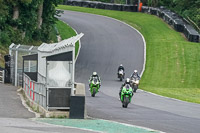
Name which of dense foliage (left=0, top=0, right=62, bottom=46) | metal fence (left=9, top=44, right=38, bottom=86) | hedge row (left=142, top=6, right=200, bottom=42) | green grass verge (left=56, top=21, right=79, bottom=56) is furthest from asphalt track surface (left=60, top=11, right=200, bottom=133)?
hedge row (left=142, top=6, right=200, bottom=42)

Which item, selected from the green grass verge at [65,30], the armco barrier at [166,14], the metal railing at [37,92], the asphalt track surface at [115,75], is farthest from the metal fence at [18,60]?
the armco barrier at [166,14]

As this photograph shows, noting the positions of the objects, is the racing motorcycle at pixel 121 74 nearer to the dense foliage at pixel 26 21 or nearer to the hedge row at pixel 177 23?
the dense foliage at pixel 26 21

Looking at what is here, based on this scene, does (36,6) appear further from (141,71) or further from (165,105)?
(165,105)

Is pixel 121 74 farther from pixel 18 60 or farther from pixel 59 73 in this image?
pixel 59 73

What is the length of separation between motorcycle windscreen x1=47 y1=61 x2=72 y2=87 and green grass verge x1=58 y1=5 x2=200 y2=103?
13.8 m

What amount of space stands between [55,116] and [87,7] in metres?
65.0

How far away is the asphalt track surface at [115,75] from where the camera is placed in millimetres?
→ 19914

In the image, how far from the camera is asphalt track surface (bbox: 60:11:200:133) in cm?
1991

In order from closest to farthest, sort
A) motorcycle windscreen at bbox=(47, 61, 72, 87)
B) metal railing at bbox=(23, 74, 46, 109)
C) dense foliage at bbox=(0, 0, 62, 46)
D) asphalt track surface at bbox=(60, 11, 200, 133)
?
motorcycle windscreen at bbox=(47, 61, 72, 87)
metal railing at bbox=(23, 74, 46, 109)
asphalt track surface at bbox=(60, 11, 200, 133)
dense foliage at bbox=(0, 0, 62, 46)

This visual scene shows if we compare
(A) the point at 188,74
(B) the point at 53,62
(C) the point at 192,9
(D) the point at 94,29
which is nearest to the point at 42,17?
(D) the point at 94,29

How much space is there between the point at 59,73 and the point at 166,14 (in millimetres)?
49748

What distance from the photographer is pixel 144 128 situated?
16.9 metres

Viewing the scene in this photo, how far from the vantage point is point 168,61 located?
5056 centimetres

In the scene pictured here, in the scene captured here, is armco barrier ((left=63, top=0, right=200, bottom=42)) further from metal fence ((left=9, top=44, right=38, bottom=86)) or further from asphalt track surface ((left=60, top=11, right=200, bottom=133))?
metal fence ((left=9, top=44, right=38, bottom=86))
